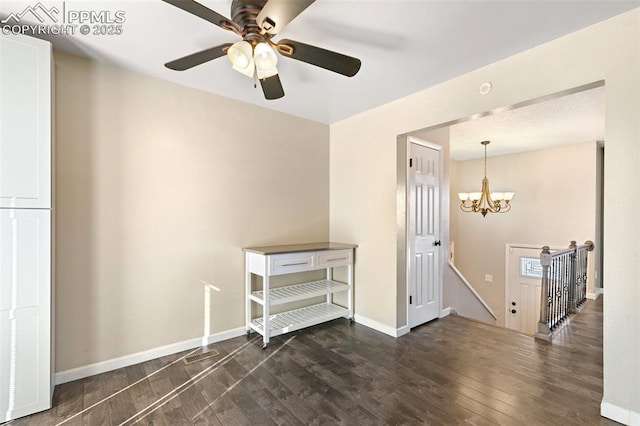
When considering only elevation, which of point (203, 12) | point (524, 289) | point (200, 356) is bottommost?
point (524, 289)

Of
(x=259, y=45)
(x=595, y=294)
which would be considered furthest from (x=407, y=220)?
(x=595, y=294)

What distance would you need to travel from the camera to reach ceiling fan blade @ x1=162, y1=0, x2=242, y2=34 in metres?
1.31

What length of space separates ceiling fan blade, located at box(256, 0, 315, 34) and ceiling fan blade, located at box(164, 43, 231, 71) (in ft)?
0.96

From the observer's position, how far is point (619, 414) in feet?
5.89

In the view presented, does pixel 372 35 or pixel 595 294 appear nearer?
pixel 372 35

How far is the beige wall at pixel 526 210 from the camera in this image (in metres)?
4.92

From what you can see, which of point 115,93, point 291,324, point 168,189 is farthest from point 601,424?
point 115,93

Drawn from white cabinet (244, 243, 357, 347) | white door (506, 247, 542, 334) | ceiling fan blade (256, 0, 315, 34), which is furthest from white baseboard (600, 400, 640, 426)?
white door (506, 247, 542, 334)

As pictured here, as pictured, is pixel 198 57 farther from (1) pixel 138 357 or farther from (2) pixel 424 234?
(2) pixel 424 234

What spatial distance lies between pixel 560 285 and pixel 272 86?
4075mm

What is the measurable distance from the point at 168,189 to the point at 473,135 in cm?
429

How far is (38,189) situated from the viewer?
191 cm

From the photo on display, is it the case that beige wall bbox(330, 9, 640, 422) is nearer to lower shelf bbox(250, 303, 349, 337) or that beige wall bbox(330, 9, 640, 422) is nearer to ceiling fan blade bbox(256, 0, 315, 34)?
lower shelf bbox(250, 303, 349, 337)

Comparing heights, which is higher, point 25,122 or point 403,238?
point 25,122
